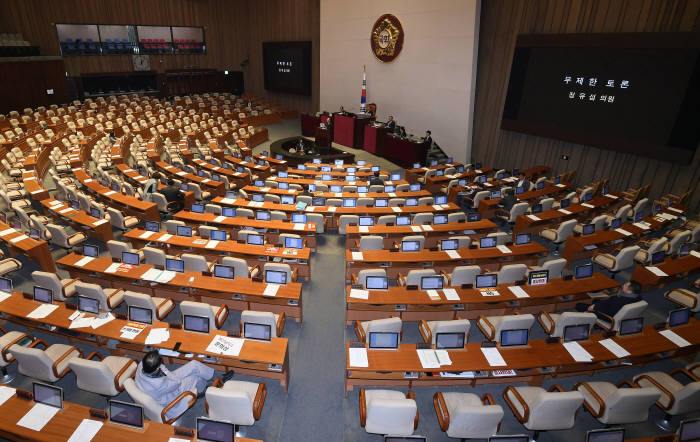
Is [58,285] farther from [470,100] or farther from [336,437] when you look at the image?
[470,100]

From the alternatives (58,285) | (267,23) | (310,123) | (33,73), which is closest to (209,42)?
(267,23)

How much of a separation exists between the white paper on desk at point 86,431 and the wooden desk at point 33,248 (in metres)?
5.62

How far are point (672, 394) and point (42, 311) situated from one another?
32.2ft

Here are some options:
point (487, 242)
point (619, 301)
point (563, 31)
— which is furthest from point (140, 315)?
point (563, 31)

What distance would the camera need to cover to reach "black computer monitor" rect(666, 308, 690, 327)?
6664mm

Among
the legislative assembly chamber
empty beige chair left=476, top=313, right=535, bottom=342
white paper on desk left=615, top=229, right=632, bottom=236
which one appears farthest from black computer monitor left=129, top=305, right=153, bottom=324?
white paper on desk left=615, top=229, right=632, bottom=236

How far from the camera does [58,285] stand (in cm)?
728

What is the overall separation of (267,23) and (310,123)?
12372 millimetres

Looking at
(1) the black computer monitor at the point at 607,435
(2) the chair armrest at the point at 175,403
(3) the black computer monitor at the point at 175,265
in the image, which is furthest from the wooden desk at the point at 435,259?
(1) the black computer monitor at the point at 607,435

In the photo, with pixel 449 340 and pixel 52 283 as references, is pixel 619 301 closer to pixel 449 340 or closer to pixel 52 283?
pixel 449 340

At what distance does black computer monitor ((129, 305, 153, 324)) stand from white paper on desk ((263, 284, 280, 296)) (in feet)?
6.22

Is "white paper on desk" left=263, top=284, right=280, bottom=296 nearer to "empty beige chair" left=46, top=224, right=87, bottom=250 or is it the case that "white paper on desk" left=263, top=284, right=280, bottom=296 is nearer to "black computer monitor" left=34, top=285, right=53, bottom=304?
"black computer monitor" left=34, top=285, right=53, bottom=304

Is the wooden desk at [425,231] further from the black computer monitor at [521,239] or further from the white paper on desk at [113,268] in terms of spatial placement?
the white paper on desk at [113,268]

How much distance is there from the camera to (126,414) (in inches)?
184
